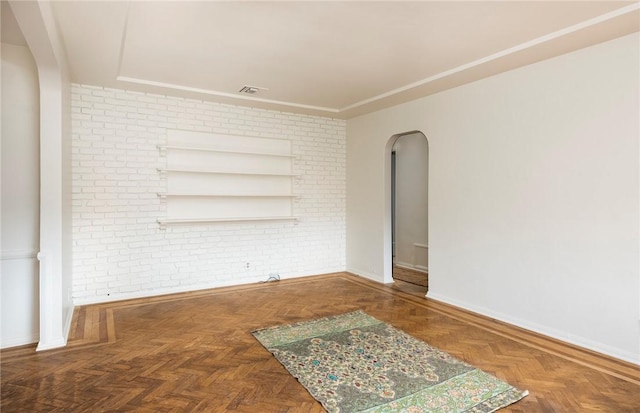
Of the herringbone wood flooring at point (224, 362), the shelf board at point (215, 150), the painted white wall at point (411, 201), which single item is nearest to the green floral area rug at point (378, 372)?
the herringbone wood flooring at point (224, 362)

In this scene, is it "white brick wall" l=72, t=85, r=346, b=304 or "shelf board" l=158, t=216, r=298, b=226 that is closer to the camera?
"white brick wall" l=72, t=85, r=346, b=304

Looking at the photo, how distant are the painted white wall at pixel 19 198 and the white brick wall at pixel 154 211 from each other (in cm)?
113

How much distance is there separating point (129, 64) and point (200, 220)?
2.15 m

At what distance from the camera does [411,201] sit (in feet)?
22.9

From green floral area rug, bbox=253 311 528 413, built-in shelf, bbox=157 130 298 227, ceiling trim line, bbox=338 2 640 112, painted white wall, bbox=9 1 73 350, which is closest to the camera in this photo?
green floral area rug, bbox=253 311 528 413

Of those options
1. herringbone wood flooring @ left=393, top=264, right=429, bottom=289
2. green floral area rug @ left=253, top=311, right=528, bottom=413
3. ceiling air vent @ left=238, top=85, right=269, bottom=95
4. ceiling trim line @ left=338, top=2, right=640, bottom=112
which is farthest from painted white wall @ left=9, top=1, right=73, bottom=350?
herringbone wood flooring @ left=393, top=264, right=429, bottom=289

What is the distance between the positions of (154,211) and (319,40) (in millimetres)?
3223

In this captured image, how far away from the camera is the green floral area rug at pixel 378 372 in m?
2.43

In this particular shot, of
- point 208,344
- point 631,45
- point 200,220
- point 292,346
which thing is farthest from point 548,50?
point 200,220

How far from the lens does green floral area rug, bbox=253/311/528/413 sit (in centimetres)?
243

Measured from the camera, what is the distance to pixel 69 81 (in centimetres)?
424

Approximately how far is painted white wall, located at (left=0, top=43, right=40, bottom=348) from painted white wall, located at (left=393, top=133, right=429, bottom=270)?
5.54 meters

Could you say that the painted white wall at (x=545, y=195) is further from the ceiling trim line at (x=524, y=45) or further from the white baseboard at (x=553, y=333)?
the ceiling trim line at (x=524, y=45)

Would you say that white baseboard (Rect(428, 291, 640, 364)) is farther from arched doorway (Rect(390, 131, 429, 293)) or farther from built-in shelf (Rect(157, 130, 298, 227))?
built-in shelf (Rect(157, 130, 298, 227))
